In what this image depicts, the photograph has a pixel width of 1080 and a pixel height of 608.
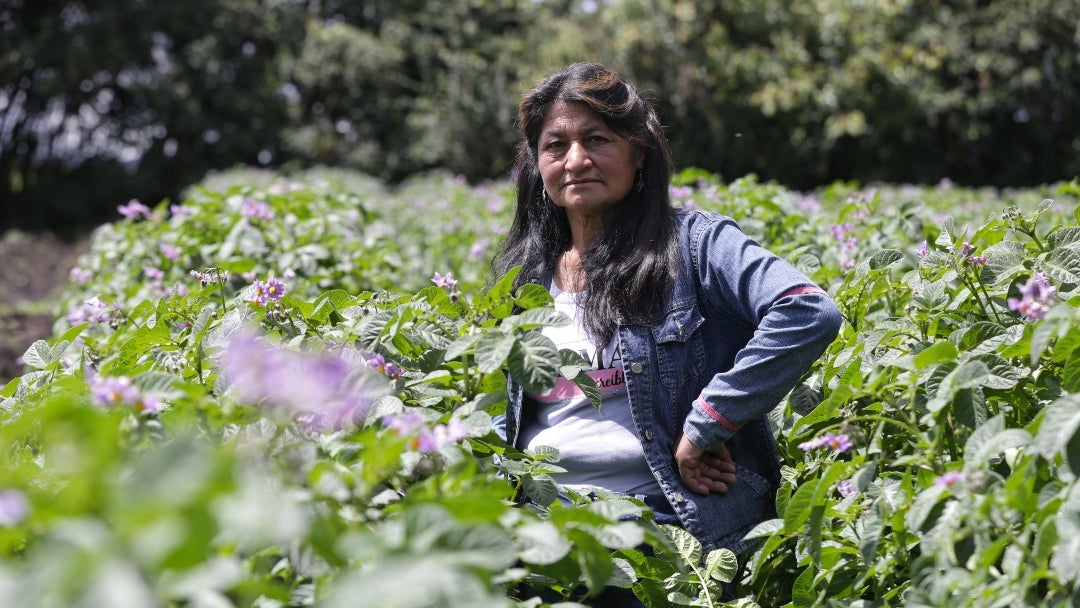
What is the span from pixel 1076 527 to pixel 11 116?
20.8 meters

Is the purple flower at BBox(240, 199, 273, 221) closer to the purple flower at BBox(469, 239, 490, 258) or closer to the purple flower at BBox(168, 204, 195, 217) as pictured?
the purple flower at BBox(168, 204, 195, 217)

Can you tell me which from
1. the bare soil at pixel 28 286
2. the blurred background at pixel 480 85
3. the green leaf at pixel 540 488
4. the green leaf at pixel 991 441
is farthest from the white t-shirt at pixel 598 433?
the blurred background at pixel 480 85

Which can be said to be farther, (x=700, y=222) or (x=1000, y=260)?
(x=700, y=222)

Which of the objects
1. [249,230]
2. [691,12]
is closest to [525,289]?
[249,230]

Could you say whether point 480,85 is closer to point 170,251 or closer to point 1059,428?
point 170,251

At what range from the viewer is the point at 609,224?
2.19m

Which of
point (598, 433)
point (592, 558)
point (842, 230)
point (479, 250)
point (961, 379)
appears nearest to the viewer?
point (592, 558)

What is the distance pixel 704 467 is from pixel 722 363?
209 mm

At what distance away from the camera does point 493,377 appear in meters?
1.57

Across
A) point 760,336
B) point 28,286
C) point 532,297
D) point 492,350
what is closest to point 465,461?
point 492,350

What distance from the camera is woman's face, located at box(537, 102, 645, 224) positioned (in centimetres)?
216

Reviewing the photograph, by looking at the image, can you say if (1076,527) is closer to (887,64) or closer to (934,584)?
(934,584)

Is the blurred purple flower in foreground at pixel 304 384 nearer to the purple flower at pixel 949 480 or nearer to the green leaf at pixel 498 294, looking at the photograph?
the green leaf at pixel 498 294

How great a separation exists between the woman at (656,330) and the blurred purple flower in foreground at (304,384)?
595 mm
